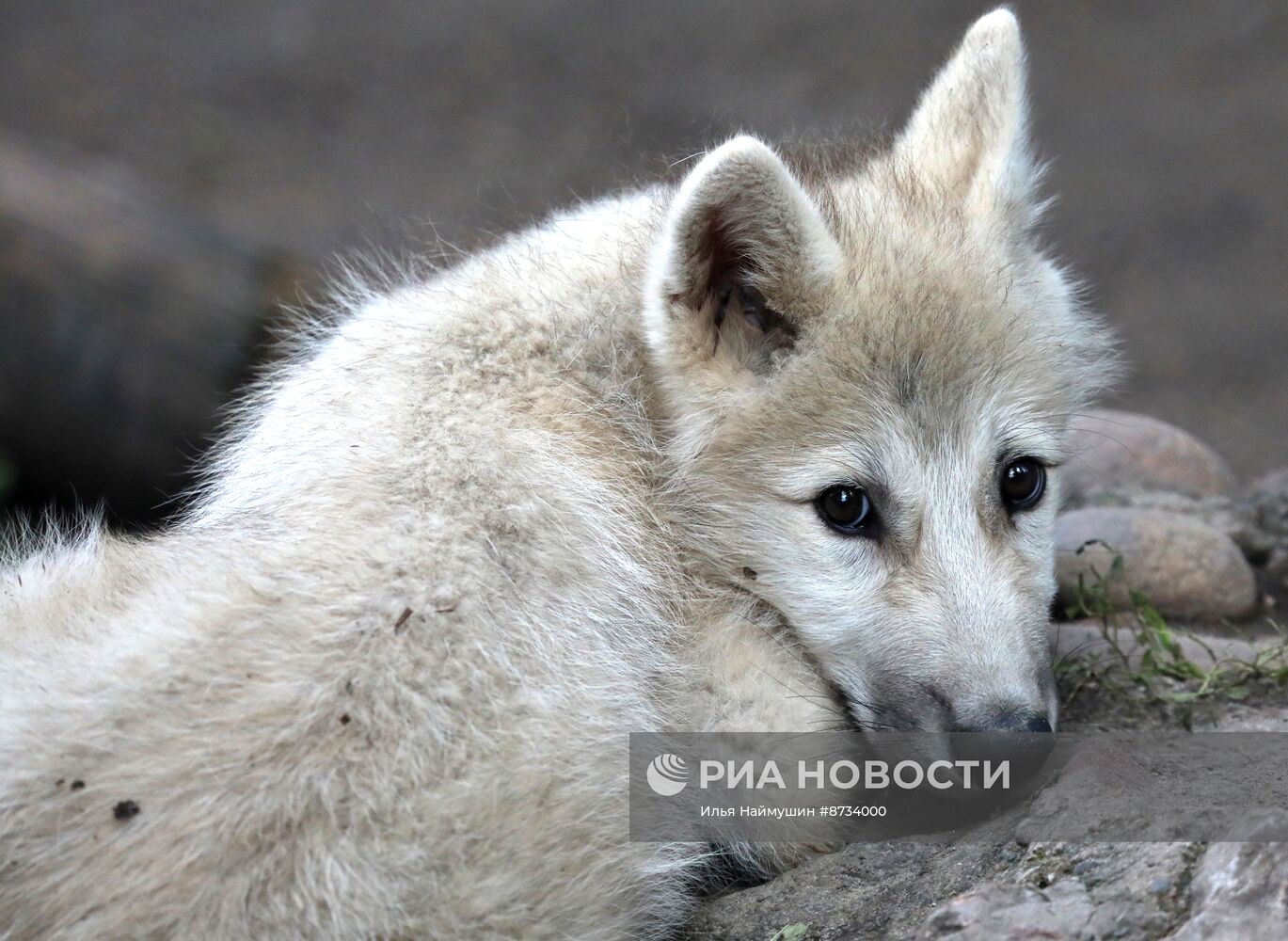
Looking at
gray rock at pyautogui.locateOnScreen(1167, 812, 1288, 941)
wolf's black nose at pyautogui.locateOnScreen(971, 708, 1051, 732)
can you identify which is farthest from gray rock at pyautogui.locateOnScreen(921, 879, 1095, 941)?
wolf's black nose at pyautogui.locateOnScreen(971, 708, 1051, 732)

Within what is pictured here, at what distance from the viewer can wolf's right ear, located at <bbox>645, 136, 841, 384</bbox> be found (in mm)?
4176

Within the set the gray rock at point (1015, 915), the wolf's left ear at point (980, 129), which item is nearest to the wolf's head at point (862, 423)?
the wolf's left ear at point (980, 129)

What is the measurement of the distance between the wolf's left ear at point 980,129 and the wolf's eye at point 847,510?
1235 millimetres

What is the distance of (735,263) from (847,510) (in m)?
0.89

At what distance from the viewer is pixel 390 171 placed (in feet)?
46.8

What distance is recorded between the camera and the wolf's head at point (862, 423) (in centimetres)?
419

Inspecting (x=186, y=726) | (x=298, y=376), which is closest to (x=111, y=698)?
(x=186, y=726)

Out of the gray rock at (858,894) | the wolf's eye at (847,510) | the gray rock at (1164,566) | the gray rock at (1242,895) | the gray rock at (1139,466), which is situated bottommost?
the gray rock at (1242,895)

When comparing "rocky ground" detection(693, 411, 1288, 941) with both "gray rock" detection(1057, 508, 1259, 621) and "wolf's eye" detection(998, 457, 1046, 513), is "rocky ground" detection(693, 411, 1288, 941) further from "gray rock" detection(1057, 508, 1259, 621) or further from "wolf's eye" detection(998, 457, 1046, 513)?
"wolf's eye" detection(998, 457, 1046, 513)

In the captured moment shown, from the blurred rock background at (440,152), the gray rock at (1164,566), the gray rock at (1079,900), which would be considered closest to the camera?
the gray rock at (1079,900)

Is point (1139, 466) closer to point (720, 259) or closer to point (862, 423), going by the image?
point (862, 423)

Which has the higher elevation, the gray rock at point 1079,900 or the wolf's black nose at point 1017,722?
the wolf's black nose at point 1017,722

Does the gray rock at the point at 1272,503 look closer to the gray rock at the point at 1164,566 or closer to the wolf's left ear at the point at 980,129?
the gray rock at the point at 1164,566

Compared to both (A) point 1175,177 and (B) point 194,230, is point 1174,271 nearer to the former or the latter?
(A) point 1175,177
